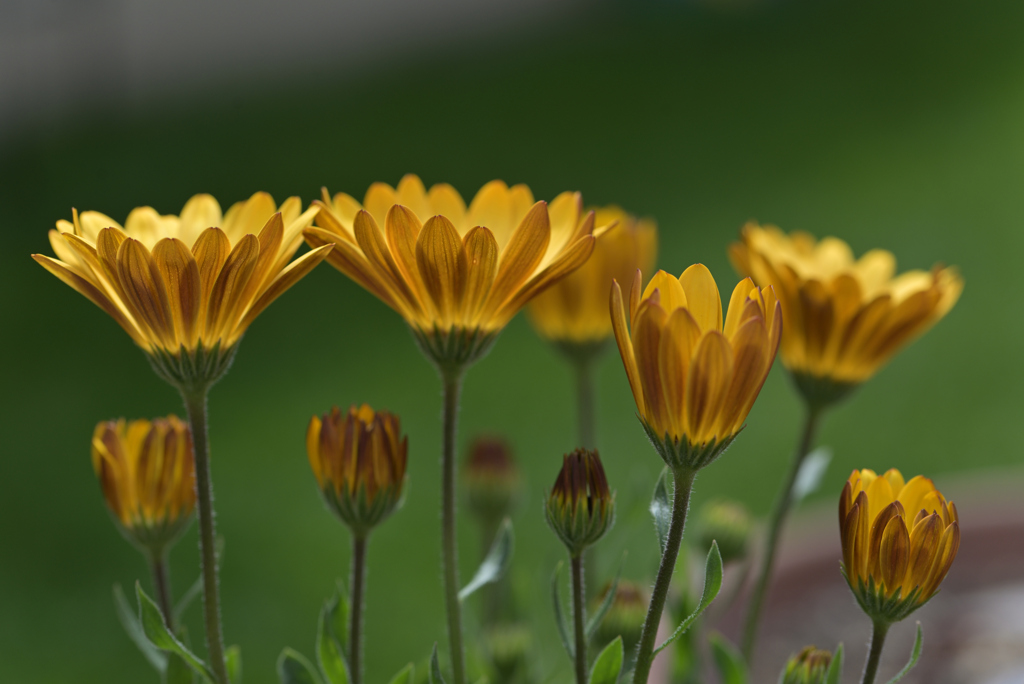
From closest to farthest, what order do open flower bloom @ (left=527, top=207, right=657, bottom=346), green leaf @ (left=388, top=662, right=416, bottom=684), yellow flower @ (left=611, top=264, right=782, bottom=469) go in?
yellow flower @ (left=611, top=264, right=782, bottom=469) < green leaf @ (left=388, top=662, right=416, bottom=684) < open flower bloom @ (left=527, top=207, right=657, bottom=346)

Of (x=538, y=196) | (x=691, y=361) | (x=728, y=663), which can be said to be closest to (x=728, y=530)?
(x=728, y=663)

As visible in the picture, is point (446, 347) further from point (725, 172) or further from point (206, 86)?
point (206, 86)

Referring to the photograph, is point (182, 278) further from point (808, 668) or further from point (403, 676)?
point (808, 668)

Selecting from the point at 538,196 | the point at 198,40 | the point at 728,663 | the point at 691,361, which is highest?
the point at 198,40

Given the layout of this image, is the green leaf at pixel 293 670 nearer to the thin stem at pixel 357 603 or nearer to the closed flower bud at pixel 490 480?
the thin stem at pixel 357 603

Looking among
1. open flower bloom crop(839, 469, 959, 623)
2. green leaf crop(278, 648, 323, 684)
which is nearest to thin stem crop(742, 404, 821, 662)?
open flower bloom crop(839, 469, 959, 623)

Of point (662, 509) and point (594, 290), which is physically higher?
point (594, 290)

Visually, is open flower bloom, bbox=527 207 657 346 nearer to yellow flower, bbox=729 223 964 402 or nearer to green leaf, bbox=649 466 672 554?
yellow flower, bbox=729 223 964 402
